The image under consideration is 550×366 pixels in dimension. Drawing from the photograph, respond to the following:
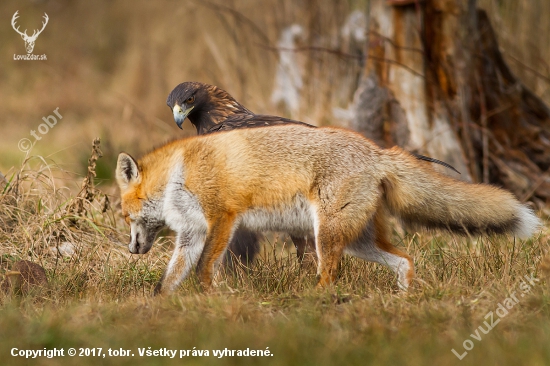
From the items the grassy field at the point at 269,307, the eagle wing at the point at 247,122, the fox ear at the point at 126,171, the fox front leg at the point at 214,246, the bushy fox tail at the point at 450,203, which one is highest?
the eagle wing at the point at 247,122

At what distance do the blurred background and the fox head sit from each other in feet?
3.62

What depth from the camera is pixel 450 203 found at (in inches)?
184

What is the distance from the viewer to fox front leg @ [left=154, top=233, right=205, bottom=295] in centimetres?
480

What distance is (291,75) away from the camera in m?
10.6

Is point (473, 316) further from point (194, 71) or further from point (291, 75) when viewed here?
point (194, 71)

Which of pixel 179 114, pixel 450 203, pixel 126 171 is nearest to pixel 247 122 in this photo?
pixel 179 114

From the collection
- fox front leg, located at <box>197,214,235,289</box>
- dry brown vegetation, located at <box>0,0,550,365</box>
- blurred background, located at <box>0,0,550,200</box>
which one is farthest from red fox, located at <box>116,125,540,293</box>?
blurred background, located at <box>0,0,550,200</box>

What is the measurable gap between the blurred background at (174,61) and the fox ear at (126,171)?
109cm

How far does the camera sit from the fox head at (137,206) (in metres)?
4.88

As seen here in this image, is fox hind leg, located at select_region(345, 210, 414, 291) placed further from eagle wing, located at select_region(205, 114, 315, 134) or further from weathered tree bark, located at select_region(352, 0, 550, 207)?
weathered tree bark, located at select_region(352, 0, 550, 207)

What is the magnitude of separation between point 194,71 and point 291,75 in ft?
10.9

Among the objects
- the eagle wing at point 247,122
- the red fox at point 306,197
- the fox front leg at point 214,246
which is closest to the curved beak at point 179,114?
the eagle wing at point 247,122

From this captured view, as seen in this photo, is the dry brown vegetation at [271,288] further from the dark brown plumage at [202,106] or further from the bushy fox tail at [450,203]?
the dark brown plumage at [202,106]

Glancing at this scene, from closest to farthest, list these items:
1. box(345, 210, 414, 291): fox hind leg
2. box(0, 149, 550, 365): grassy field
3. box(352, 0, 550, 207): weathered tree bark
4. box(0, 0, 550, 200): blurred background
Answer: box(0, 149, 550, 365): grassy field → box(345, 210, 414, 291): fox hind leg → box(352, 0, 550, 207): weathered tree bark → box(0, 0, 550, 200): blurred background
